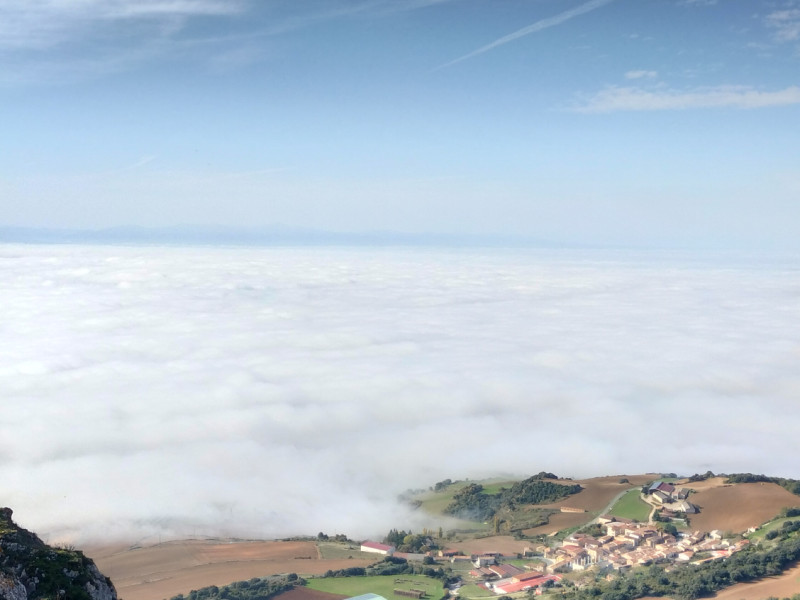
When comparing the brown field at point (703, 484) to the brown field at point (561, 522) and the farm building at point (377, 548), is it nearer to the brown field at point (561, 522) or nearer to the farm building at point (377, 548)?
the brown field at point (561, 522)

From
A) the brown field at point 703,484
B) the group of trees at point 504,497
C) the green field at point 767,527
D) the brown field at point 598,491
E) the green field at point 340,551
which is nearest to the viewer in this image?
the green field at point 340,551

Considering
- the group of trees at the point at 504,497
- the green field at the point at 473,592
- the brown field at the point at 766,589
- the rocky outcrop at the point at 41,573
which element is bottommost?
the group of trees at the point at 504,497

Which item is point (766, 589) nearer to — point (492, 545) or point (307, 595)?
point (492, 545)

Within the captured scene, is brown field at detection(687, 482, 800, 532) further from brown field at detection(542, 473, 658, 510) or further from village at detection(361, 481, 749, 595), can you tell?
brown field at detection(542, 473, 658, 510)

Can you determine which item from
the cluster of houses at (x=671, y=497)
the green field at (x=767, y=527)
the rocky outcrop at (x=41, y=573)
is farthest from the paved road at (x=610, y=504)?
the rocky outcrop at (x=41, y=573)

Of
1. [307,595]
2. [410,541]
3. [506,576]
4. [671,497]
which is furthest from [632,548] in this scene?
[307,595]
